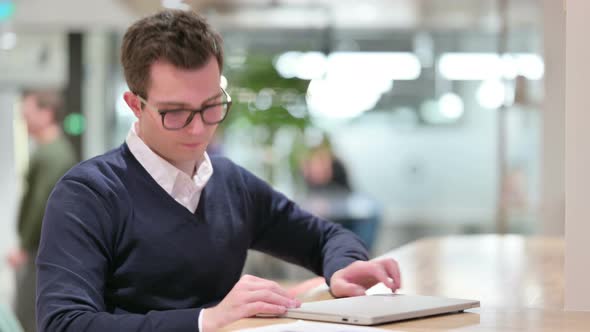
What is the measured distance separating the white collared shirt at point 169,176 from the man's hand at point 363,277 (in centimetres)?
35

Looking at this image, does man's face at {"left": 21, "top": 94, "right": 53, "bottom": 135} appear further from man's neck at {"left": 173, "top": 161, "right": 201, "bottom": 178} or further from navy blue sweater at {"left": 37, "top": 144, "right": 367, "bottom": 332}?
man's neck at {"left": 173, "top": 161, "right": 201, "bottom": 178}

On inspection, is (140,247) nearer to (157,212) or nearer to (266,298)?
(157,212)

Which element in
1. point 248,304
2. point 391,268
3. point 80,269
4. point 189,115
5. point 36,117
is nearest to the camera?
point 248,304

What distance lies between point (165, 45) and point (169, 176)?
27 centimetres

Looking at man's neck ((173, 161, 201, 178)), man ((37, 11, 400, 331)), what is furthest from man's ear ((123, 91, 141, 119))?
man's neck ((173, 161, 201, 178))

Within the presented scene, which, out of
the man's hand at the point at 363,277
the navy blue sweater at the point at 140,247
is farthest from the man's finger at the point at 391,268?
the navy blue sweater at the point at 140,247

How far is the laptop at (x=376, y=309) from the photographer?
1.62 m

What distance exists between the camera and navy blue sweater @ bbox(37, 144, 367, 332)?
5.82 ft

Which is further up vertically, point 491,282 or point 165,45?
point 165,45

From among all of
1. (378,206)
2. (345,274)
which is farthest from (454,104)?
(345,274)

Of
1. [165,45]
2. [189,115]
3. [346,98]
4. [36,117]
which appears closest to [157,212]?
[189,115]

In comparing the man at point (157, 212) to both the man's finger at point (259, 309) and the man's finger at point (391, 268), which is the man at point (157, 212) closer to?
the man's finger at point (391, 268)

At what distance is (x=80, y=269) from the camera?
1817 millimetres

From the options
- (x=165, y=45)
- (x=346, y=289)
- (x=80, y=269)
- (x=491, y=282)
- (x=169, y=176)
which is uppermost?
(x=165, y=45)
